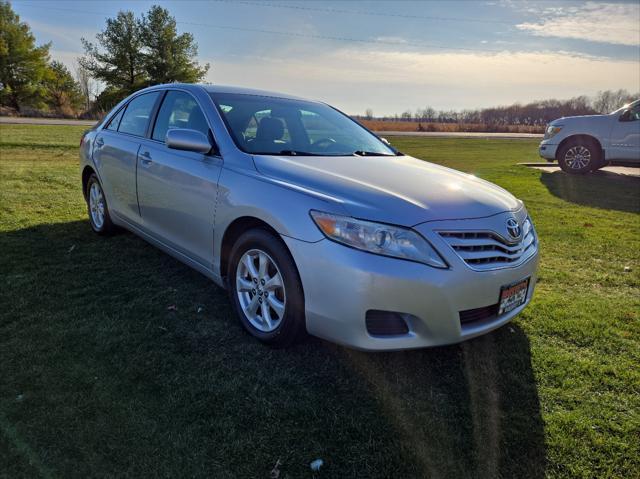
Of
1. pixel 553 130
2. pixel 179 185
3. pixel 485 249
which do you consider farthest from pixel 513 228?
pixel 553 130

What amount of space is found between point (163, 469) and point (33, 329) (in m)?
1.64

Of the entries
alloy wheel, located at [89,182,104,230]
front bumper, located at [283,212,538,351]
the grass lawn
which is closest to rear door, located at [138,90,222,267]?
the grass lawn

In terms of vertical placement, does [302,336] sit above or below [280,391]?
above

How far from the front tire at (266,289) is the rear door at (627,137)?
1012 cm

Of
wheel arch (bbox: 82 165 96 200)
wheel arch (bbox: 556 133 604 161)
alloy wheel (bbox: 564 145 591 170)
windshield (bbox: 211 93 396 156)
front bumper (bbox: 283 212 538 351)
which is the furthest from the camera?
alloy wheel (bbox: 564 145 591 170)

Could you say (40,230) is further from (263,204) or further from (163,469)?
(163,469)

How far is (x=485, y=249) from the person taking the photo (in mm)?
2545

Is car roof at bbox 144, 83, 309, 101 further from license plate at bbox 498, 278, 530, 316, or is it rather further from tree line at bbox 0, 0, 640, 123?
tree line at bbox 0, 0, 640, 123

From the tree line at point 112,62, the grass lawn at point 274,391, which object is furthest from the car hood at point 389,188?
the tree line at point 112,62

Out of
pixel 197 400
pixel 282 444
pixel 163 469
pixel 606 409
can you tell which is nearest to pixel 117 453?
pixel 163 469

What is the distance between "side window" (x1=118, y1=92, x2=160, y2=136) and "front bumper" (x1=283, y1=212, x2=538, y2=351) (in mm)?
2390

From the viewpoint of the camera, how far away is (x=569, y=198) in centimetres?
831

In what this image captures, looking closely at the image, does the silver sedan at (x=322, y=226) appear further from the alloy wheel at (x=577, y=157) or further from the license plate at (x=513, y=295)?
the alloy wheel at (x=577, y=157)

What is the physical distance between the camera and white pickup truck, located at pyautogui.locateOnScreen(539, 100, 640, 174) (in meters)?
9.88
